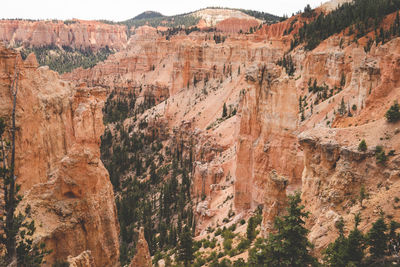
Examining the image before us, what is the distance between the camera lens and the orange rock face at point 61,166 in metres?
11.8

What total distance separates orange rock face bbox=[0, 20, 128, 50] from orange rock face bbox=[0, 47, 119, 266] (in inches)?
6294

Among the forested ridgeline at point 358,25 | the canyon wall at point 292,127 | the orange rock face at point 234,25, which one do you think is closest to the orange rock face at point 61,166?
the canyon wall at point 292,127

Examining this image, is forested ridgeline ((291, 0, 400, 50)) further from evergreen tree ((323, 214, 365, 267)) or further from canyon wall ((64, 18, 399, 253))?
evergreen tree ((323, 214, 365, 267))

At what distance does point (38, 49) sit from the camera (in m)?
155

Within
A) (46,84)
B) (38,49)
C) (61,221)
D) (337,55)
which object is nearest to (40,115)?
(46,84)

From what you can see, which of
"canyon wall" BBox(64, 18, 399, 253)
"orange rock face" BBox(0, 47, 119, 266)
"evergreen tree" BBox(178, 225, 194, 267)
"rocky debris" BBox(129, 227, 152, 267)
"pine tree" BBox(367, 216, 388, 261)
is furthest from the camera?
"evergreen tree" BBox(178, 225, 194, 267)

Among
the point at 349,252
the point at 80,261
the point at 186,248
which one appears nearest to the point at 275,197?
the point at 349,252

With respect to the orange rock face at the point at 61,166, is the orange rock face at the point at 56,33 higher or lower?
higher

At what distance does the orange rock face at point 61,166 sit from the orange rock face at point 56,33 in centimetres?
15987

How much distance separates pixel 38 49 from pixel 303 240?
176m

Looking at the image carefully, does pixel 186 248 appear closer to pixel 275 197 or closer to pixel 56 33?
pixel 275 197

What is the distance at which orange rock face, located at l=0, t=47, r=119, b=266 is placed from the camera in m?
11.8

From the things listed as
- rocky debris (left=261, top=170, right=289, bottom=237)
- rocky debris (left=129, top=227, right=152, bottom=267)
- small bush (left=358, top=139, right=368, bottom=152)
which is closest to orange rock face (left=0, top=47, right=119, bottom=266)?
rocky debris (left=129, top=227, right=152, bottom=267)

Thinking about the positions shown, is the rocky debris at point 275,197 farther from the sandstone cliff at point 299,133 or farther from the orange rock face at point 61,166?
the orange rock face at point 61,166
